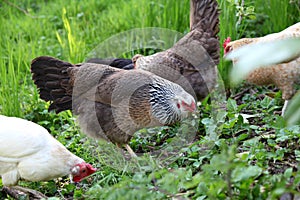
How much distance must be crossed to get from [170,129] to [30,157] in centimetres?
137

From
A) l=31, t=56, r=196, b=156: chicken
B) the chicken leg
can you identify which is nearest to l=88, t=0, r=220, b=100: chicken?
l=31, t=56, r=196, b=156: chicken

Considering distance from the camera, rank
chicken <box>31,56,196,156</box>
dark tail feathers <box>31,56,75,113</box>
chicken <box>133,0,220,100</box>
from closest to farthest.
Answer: chicken <box>31,56,196,156</box> < dark tail feathers <box>31,56,75,113</box> < chicken <box>133,0,220,100</box>

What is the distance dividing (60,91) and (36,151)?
2.65 feet

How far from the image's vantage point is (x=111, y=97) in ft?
12.4

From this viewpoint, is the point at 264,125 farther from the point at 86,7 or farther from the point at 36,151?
the point at 86,7

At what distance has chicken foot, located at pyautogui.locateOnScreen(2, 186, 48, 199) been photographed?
3.36 meters

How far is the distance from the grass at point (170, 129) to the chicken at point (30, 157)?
0.54 ft

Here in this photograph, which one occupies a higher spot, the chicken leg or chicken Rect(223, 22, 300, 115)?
chicken Rect(223, 22, 300, 115)

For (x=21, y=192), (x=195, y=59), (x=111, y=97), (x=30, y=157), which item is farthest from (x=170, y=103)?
(x=21, y=192)

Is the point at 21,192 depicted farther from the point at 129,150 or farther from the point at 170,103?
the point at 170,103

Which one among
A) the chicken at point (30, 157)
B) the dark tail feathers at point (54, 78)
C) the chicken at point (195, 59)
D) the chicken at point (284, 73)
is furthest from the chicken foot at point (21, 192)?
the chicken at point (284, 73)

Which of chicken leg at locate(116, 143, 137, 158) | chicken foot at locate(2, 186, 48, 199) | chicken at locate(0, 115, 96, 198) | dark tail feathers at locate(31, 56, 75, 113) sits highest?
dark tail feathers at locate(31, 56, 75, 113)

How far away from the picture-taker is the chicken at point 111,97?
3779 mm

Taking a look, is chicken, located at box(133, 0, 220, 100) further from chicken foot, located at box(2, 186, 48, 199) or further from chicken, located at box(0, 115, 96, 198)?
chicken foot, located at box(2, 186, 48, 199)
